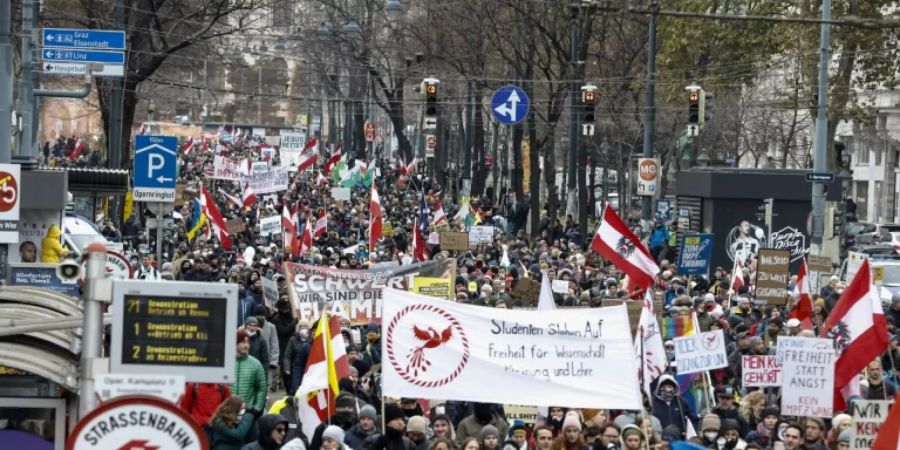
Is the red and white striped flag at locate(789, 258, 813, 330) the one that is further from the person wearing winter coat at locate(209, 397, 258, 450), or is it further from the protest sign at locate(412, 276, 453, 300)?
the person wearing winter coat at locate(209, 397, 258, 450)

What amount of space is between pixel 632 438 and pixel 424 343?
146 cm

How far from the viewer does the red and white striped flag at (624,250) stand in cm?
2009

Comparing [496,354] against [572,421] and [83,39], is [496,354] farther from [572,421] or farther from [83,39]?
[83,39]

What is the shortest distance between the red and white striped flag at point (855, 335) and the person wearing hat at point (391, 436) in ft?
12.5

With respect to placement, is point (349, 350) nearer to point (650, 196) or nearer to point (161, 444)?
point (161, 444)

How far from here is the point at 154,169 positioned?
17.5 metres

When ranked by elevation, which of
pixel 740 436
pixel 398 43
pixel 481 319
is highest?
pixel 398 43

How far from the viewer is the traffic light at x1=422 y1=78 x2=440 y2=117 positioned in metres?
35.9

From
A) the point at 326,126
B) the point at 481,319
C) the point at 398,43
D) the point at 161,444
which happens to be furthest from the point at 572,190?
the point at 326,126

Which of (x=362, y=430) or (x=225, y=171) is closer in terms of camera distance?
(x=362, y=430)

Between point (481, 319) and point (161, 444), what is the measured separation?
5452 mm

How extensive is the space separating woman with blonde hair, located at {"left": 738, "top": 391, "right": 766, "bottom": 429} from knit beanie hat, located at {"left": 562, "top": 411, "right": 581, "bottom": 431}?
7.04ft

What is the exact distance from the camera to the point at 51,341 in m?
9.90

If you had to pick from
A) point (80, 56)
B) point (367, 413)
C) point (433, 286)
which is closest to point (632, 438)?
point (367, 413)
